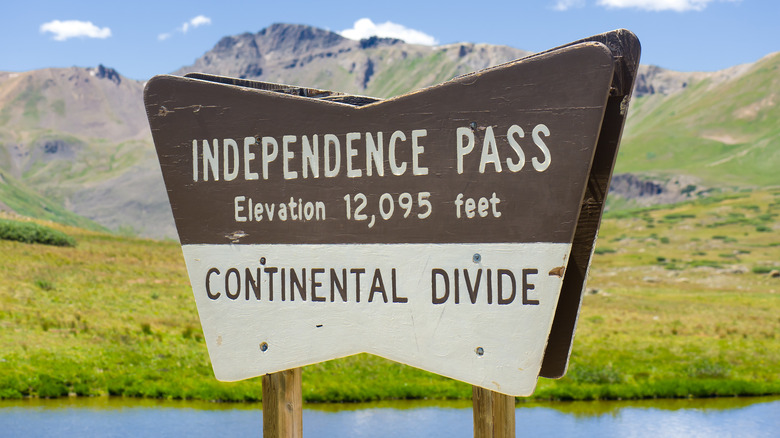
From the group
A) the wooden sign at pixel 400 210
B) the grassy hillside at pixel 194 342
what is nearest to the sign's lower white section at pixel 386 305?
the wooden sign at pixel 400 210

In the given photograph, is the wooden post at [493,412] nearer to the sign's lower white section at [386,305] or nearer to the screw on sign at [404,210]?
the screw on sign at [404,210]

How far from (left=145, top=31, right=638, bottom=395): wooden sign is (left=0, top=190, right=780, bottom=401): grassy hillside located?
540 inches

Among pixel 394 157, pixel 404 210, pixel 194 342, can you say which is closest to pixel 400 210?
pixel 404 210

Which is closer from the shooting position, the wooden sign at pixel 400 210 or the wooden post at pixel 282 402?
the wooden sign at pixel 400 210

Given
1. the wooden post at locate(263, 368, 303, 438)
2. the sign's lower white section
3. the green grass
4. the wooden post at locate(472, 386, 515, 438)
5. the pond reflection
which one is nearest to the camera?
the sign's lower white section

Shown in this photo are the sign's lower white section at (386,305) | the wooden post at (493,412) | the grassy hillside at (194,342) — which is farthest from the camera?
the grassy hillside at (194,342)

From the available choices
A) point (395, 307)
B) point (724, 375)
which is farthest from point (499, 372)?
point (724, 375)

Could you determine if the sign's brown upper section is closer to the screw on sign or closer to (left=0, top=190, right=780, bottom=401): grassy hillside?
the screw on sign

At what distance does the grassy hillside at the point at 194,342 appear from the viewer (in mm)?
18078

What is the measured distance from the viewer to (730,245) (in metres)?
83.9

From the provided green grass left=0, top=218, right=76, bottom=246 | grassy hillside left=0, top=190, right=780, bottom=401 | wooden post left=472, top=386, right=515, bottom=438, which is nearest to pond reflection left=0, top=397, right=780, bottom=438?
grassy hillside left=0, top=190, right=780, bottom=401

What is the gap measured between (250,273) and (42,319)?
2261 centimetres

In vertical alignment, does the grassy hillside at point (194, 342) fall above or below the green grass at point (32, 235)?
below

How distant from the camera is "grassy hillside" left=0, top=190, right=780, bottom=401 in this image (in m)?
18.1
